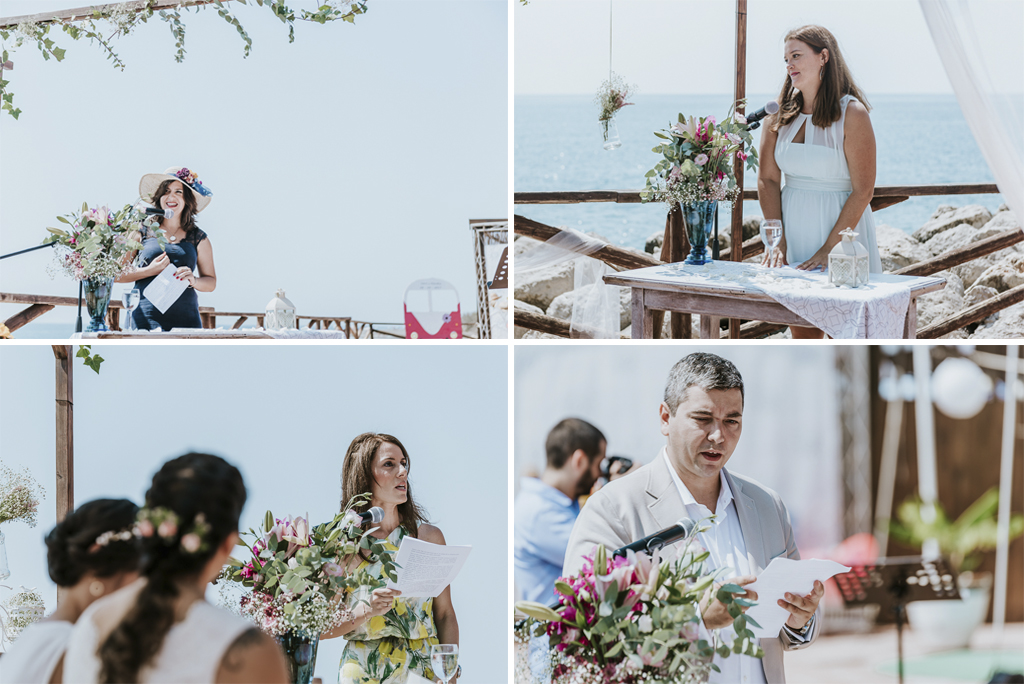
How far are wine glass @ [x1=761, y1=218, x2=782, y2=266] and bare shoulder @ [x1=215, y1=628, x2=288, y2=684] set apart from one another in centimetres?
199

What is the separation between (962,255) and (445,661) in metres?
2.38

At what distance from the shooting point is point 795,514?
2.96 metres

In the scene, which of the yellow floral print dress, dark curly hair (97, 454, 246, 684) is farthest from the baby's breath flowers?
the yellow floral print dress

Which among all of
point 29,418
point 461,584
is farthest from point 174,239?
point 461,584

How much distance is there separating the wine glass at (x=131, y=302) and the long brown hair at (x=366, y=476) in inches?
33.8

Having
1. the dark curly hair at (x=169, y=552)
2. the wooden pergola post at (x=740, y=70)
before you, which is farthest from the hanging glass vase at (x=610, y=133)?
A: the dark curly hair at (x=169, y=552)

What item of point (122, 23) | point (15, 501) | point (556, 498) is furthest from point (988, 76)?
point (15, 501)

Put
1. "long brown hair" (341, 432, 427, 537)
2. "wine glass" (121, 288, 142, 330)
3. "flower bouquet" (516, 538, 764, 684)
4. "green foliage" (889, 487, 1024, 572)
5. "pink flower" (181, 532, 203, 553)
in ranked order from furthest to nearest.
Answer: "green foliage" (889, 487, 1024, 572)
"wine glass" (121, 288, 142, 330)
"long brown hair" (341, 432, 427, 537)
"flower bouquet" (516, 538, 764, 684)
"pink flower" (181, 532, 203, 553)

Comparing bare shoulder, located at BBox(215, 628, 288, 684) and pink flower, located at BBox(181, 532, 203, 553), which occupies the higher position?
pink flower, located at BBox(181, 532, 203, 553)

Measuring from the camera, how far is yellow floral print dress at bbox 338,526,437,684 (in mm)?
2584

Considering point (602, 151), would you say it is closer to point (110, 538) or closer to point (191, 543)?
point (191, 543)

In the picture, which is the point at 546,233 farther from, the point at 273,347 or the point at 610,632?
the point at 610,632

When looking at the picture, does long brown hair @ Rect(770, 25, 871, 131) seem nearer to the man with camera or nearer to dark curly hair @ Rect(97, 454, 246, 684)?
the man with camera

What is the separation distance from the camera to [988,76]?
276 centimetres
